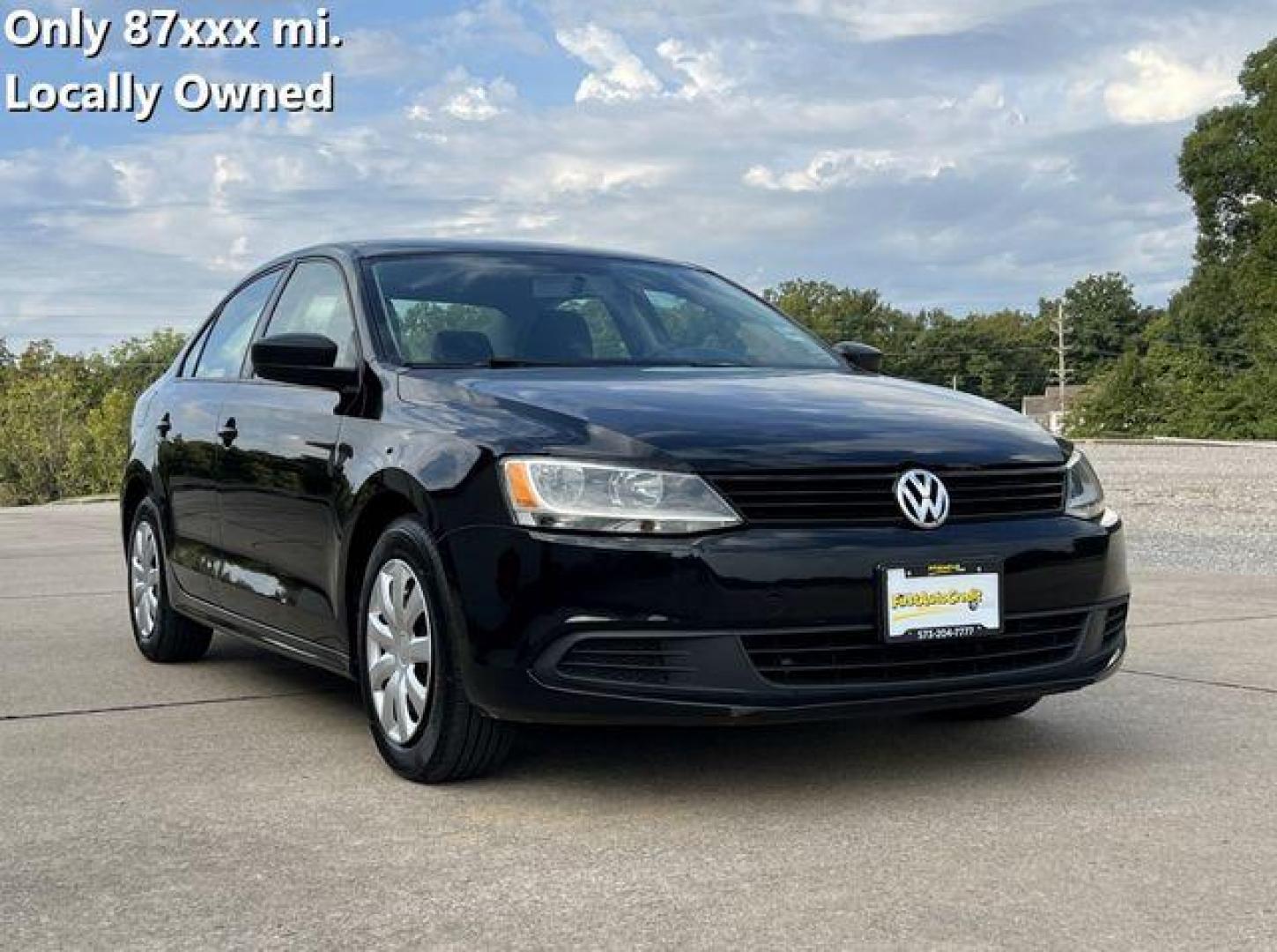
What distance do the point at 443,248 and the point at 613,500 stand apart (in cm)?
202

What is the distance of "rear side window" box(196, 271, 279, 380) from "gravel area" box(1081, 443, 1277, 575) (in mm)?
6893

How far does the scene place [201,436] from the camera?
6656mm

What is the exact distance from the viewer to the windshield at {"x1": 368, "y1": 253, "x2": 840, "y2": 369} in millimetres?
5555

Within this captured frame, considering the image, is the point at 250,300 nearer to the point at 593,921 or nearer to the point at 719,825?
the point at 719,825

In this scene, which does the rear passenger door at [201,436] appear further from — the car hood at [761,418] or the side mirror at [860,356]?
the side mirror at [860,356]

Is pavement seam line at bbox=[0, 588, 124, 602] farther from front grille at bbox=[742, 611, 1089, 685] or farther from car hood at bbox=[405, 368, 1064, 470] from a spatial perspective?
front grille at bbox=[742, 611, 1089, 685]

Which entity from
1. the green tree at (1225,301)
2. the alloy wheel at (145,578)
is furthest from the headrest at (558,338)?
the green tree at (1225,301)

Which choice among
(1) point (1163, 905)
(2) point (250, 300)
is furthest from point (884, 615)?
(2) point (250, 300)

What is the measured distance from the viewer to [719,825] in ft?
14.3

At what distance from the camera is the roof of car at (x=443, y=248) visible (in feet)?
19.9

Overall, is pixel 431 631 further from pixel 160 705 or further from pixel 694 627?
pixel 160 705

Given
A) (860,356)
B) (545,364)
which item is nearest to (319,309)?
(545,364)

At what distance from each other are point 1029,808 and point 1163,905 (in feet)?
2.92

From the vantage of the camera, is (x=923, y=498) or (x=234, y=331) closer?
(x=923, y=498)
